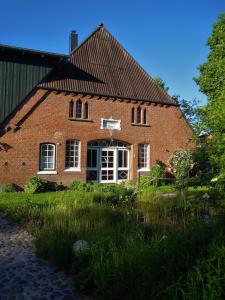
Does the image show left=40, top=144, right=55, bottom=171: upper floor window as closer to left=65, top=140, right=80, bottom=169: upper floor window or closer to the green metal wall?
left=65, top=140, right=80, bottom=169: upper floor window

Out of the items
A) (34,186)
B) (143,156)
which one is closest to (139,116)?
(143,156)

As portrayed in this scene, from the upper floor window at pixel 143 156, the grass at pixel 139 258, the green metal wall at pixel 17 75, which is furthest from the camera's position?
the upper floor window at pixel 143 156

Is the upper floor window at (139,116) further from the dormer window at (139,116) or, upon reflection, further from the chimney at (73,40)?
the chimney at (73,40)

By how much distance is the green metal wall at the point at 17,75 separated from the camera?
17.9m

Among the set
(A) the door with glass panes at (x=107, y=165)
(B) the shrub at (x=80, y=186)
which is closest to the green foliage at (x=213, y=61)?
(A) the door with glass panes at (x=107, y=165)

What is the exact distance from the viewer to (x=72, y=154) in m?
20.1

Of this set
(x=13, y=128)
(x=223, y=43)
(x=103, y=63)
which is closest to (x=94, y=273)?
(x=13, y=128)

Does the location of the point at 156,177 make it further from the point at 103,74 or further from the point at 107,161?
the point at 103,74

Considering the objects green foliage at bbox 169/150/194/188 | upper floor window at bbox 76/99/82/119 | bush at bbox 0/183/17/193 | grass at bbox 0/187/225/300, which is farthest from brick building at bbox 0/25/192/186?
grass at bbox 0/187/225/300

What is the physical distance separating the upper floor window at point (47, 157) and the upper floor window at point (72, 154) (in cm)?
90

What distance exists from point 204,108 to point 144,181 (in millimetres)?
13705

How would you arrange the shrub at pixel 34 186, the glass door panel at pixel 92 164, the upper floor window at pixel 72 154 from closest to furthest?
the shrub at pixel 34 186
the upper floor window at pixel 72 154
the glass door panel at pixel 92 164

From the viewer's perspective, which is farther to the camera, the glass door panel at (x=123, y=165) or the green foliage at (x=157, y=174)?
the glass door panel at (x=123, y=165)

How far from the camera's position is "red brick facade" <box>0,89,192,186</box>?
18156mm
